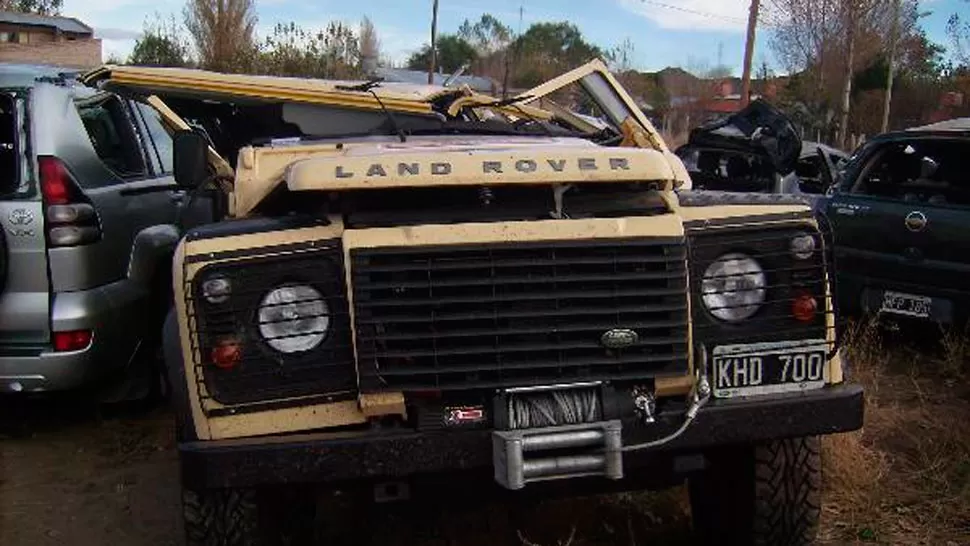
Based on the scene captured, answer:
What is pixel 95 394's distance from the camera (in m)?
6.04

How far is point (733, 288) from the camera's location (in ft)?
11.0

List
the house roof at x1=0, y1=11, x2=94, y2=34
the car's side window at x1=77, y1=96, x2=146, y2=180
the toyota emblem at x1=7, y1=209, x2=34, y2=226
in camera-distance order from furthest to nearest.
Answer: the house roof at x1=0, y1=11, x2=94, y2=34
the car's side window at x1=77, y1=96, x2=146, y2=180
the toyota emblem at x1=7, y1=209, x2=34, y2=226

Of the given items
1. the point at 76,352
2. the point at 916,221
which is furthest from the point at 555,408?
the point at 916,221

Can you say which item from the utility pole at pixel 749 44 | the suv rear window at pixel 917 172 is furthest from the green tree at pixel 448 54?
the suv rear window at pixel 917 172

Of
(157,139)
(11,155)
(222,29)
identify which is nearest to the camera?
(11,155)

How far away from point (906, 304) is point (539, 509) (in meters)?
3.56

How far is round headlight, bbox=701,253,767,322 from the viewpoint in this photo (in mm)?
3328

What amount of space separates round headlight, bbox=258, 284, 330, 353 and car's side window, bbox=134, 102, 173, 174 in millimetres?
3457

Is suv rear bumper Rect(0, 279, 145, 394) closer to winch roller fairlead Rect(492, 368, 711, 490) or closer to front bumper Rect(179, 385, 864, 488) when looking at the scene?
front bumper Rect(179, 385, 864, 488)

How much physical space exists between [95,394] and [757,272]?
4.15 m

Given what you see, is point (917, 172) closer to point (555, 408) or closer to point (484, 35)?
point (555, 408)

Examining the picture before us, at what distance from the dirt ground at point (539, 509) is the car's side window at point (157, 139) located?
1.59 m

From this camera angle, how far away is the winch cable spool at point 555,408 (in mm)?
3154

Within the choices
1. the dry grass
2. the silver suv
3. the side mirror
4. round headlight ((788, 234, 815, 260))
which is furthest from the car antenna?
the dry grass
